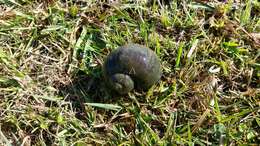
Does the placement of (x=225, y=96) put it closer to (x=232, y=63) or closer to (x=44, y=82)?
(x=232, y=63)

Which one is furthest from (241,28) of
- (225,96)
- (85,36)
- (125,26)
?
(85,36)

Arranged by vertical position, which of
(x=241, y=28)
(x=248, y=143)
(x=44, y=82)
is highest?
(x=241, y=28)

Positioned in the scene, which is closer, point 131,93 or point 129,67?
point 129,67

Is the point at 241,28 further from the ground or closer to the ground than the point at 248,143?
further from the ground
